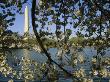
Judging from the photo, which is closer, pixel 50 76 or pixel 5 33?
pixel 50 76

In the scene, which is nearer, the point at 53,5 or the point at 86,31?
the point at 53,5

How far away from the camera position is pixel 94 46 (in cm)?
1002

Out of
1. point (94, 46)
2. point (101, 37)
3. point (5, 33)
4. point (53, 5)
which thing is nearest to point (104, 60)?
point (94, 46)

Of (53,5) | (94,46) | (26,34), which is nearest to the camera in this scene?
(53,5)

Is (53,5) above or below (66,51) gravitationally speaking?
above

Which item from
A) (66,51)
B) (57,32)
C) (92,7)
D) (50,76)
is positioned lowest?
(50,76)

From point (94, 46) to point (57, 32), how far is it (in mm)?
1321

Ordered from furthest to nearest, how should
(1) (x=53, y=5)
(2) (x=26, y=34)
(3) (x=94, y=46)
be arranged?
(2) (x=26, y=34) < (3) (x=94, y=46) < (1) (x=53, y=5)

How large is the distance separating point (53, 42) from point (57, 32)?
2.56 ft

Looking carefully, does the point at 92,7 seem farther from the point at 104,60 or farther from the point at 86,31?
the point at 104,60

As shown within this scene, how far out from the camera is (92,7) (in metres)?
9.42

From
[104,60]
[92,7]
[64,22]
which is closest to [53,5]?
[64,22]

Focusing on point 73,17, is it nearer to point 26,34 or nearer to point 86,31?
point 86,31

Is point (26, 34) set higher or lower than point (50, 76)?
higher
